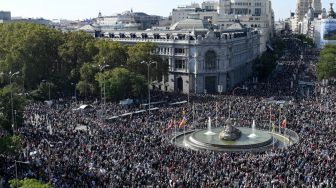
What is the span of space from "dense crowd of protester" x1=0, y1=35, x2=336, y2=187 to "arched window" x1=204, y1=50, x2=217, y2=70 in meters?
25.3

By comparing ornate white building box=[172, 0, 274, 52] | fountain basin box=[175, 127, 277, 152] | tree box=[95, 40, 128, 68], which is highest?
ornate white building box=[172, 0, 274, 52]

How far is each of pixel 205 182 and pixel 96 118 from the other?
2857 centimetres

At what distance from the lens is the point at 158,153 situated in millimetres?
43344

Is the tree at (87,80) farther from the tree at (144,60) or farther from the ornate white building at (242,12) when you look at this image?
the ornate white building at (242,12)

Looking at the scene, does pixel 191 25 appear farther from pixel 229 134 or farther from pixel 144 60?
pixel 229 134

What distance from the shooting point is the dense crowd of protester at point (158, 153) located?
3634 cm

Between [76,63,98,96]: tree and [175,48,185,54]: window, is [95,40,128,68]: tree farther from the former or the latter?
[175,48,185,54]: window

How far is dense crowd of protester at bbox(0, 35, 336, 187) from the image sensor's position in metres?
36.3

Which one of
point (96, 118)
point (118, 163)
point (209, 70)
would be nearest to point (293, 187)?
point (118, 163)

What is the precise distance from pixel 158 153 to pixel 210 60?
5245cm

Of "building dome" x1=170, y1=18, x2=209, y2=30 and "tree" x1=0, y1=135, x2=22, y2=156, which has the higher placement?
"building dome" x1=170, y1=18, x2=209, y2=30

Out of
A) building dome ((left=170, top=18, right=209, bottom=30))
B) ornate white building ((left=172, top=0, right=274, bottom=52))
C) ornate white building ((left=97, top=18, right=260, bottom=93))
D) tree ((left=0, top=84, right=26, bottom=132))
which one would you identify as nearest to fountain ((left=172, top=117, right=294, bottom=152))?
tree ((left=0, top=84, right=26, bottom=132))

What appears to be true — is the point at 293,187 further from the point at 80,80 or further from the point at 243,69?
the point at 243,69

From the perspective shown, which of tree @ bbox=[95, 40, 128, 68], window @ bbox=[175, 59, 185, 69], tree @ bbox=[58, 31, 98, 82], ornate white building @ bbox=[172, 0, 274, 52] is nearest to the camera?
tree @ bbox=[95, 40, 128, 68]
